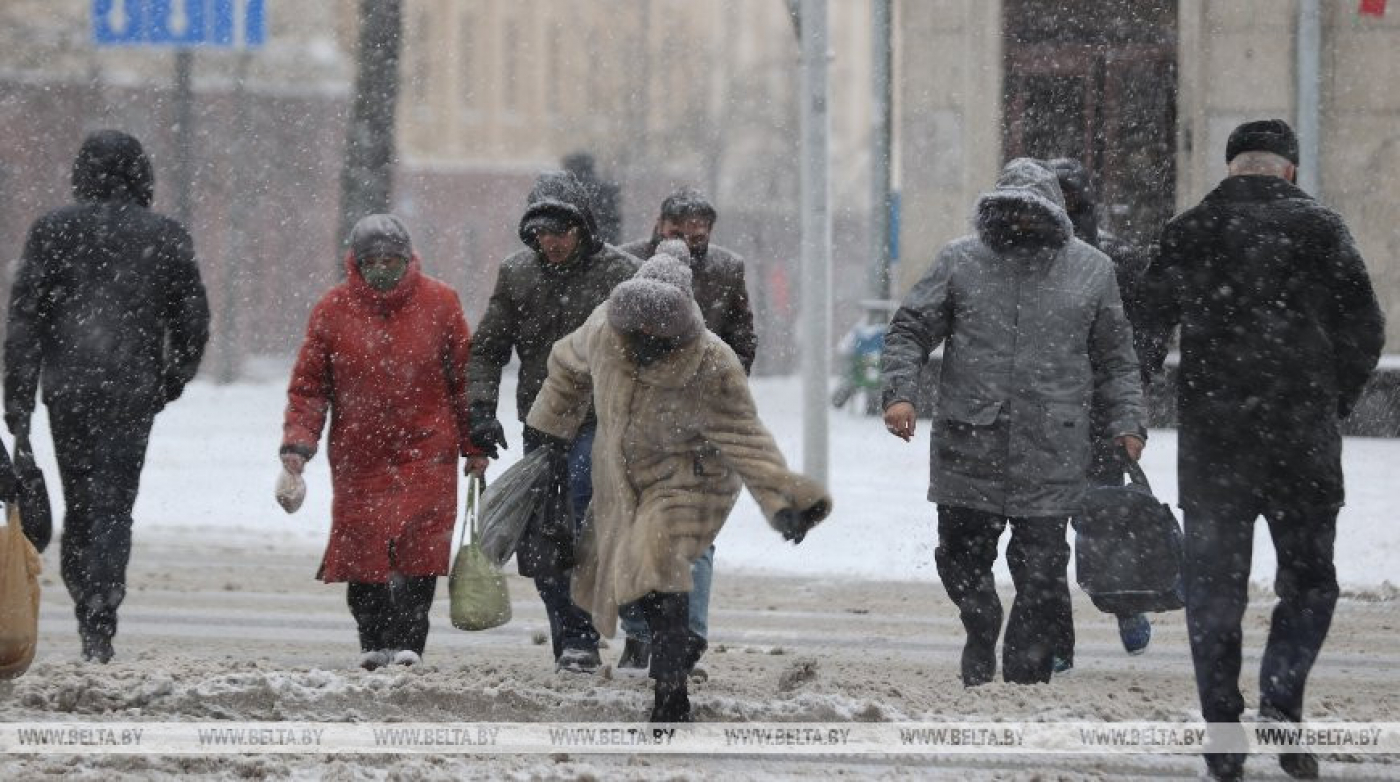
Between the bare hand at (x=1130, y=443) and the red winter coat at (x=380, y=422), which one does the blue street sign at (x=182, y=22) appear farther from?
the bare hand at (x=1130, y=443)

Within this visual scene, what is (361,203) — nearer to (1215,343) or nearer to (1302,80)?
(1302,80)

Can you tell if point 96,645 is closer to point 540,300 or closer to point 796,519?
point 540,300

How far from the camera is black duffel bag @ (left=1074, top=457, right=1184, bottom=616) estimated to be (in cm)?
693

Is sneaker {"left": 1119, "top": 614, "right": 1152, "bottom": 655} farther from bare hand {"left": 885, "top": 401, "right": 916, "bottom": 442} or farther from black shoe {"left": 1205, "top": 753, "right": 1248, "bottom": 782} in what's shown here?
black shoe {"left": 1205, "top": 753, "right": 1248, "bottom": 782}

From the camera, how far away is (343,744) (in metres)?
6.17

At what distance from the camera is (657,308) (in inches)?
252

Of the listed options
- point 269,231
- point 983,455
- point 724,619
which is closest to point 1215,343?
point 983,455

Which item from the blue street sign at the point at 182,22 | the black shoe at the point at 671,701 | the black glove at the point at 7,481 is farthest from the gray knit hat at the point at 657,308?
the blue street sign at the point at 182,22

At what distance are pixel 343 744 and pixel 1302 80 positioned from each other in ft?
43.0

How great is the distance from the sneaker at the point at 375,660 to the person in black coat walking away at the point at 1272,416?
9.60 ft

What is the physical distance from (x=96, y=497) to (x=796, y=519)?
9.93 feet

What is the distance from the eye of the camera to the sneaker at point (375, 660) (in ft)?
25.3

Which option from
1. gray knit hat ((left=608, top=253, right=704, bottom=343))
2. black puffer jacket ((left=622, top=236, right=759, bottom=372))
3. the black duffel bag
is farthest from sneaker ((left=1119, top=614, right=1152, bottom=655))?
gray knit hat ((left=608, top=253, right=704, bottom=343))

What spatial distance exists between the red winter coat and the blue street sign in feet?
25.9
